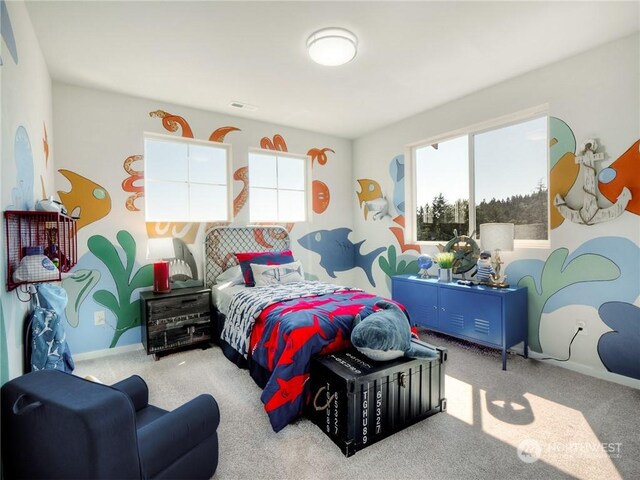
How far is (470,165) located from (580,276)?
155 cm

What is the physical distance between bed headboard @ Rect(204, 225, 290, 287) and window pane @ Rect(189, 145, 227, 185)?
641 millimetres

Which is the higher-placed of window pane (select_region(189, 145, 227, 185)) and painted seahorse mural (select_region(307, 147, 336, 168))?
painted seahorse mural (select_region(307, 147, 336, 168))

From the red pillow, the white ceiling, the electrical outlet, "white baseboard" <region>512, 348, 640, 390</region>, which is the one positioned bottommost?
"white baseboard" <region>512, 348, 640, 390</region>

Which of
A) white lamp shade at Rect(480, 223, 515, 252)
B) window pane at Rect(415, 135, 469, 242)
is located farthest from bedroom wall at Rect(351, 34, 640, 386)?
window pane at Rect(415, 135, 469, 242)

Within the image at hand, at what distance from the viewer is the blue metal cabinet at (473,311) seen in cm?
291

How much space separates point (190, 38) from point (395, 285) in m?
3.18

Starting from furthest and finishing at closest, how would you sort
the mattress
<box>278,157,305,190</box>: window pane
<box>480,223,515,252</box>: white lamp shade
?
<box>278,157,305,190</box>: window pane
the mattress
<box>480,223,515,252</box>: white lamp shade

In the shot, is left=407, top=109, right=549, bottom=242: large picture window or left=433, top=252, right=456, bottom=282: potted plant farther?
left=433, top=252, right=456, bottom=282: potted plant

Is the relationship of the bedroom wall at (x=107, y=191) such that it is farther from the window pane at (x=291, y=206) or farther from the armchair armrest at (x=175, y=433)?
the armchair armrest at (x=175, y=433)

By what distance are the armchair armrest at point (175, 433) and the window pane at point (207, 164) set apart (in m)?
3.02

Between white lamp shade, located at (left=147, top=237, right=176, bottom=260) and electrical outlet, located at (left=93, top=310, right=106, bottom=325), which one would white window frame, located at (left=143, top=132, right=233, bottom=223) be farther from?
electrical outlet, located at (left=93, top=310, right=106, bottom=325)

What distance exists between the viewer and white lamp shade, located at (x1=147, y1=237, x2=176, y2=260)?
11.6ft

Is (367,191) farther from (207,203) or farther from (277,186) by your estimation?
(207,203)

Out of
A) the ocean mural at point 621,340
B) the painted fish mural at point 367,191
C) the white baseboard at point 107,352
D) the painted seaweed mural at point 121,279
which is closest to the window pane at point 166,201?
the painted seaweed mural at point 121,279
